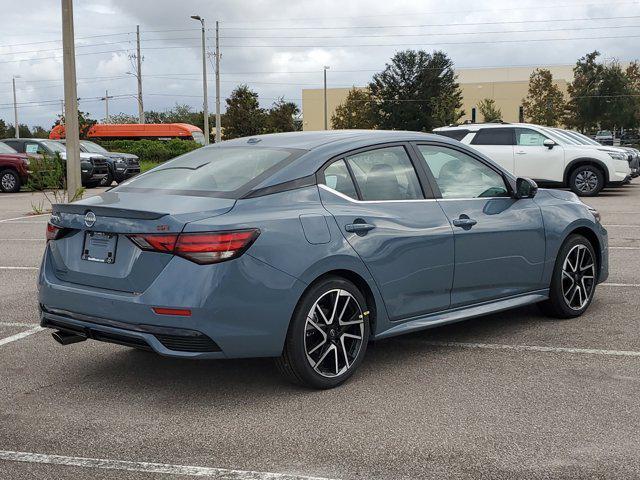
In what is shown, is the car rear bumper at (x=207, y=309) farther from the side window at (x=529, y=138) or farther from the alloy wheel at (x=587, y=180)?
the alloy wheel at (x=587, y=180)

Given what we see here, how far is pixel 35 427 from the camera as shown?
4.19 meters

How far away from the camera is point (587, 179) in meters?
19.8

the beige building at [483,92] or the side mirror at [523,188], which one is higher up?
the beige building at [483,92]

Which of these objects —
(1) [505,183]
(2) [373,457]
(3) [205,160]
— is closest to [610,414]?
(2) [373,457]

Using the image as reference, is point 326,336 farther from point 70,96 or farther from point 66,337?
point 70,96

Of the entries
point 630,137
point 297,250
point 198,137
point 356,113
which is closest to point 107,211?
point 297,250

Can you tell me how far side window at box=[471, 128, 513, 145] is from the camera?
19.8 metres

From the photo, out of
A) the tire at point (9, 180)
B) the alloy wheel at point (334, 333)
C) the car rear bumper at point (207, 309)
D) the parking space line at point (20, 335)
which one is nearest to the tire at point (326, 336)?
the alloy wheel at point (334, 333)

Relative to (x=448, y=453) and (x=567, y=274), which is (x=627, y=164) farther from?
(x=448, y=453)

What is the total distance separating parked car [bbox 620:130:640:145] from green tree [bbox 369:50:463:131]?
17.2 m

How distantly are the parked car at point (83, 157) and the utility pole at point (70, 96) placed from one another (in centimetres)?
916

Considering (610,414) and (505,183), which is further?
(505,183)

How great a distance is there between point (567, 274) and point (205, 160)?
3.02m

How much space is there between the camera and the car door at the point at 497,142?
19.6 metres
